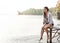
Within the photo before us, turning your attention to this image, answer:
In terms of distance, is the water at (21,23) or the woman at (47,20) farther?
the water at (21,23)

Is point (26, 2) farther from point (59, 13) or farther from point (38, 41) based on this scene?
point (38, 41)

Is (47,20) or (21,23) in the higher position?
(47,20)

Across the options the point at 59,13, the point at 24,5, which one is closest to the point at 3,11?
the point at 24,5

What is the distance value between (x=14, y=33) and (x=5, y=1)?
2.39m

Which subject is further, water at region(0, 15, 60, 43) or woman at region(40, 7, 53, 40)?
water at region(0, 15, 60, 43)

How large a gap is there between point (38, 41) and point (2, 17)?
165 inches

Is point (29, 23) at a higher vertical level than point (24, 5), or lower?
lower

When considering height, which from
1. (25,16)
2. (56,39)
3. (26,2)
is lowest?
(56,39)

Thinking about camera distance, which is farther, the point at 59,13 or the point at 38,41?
the point at 59,13

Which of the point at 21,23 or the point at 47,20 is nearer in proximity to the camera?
the point at 47,20

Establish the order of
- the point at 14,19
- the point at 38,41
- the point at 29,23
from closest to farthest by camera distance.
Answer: the point at 38,41
the point at 29,23
the point at 14,19

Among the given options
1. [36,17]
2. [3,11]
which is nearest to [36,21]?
[36,17]

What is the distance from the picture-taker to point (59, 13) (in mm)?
9500

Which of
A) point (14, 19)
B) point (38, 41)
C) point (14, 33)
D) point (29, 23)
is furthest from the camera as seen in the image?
point (14, 19)
